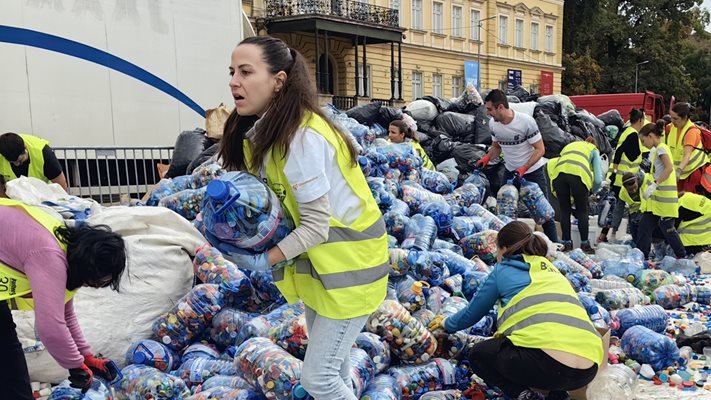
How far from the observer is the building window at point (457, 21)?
3175 cm

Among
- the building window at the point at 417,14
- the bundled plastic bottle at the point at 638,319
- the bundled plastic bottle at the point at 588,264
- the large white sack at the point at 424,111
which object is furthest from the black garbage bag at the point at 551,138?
the building window at the point at 417,14

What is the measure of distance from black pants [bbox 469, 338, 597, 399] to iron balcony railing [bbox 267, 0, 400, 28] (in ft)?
71.0

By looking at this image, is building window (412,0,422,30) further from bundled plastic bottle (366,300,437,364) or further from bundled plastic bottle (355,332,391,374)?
bundled plastic bottle (355,332,391,374)

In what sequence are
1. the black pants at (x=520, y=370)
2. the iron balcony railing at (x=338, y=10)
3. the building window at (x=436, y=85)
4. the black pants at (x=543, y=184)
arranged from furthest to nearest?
the building window at (x=436, y=85) → the iron balcony railing at (x=338, y=10) → the black pants at (x=543, y=184) → the black pants at (x=520, y=370)

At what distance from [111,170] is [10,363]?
5.97 m

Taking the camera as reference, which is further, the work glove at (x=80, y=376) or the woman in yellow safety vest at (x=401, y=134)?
the woman in yellow safety vest at (x=401, y=134)

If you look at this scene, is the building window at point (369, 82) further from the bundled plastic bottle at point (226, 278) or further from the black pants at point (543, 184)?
the bundled plastic bottle at point (226, 278)

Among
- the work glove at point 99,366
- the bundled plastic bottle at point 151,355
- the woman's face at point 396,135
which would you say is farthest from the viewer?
the woman's face at point 396,135

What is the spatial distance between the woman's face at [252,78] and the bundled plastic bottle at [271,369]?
119 cm

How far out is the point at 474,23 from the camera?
3297cm

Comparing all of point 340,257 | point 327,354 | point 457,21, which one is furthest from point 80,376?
point 457,21

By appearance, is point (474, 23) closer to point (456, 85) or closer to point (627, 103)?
point (456, 85)

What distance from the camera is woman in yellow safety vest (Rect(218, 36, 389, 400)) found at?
1916 mm

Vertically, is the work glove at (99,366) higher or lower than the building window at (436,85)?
lower
